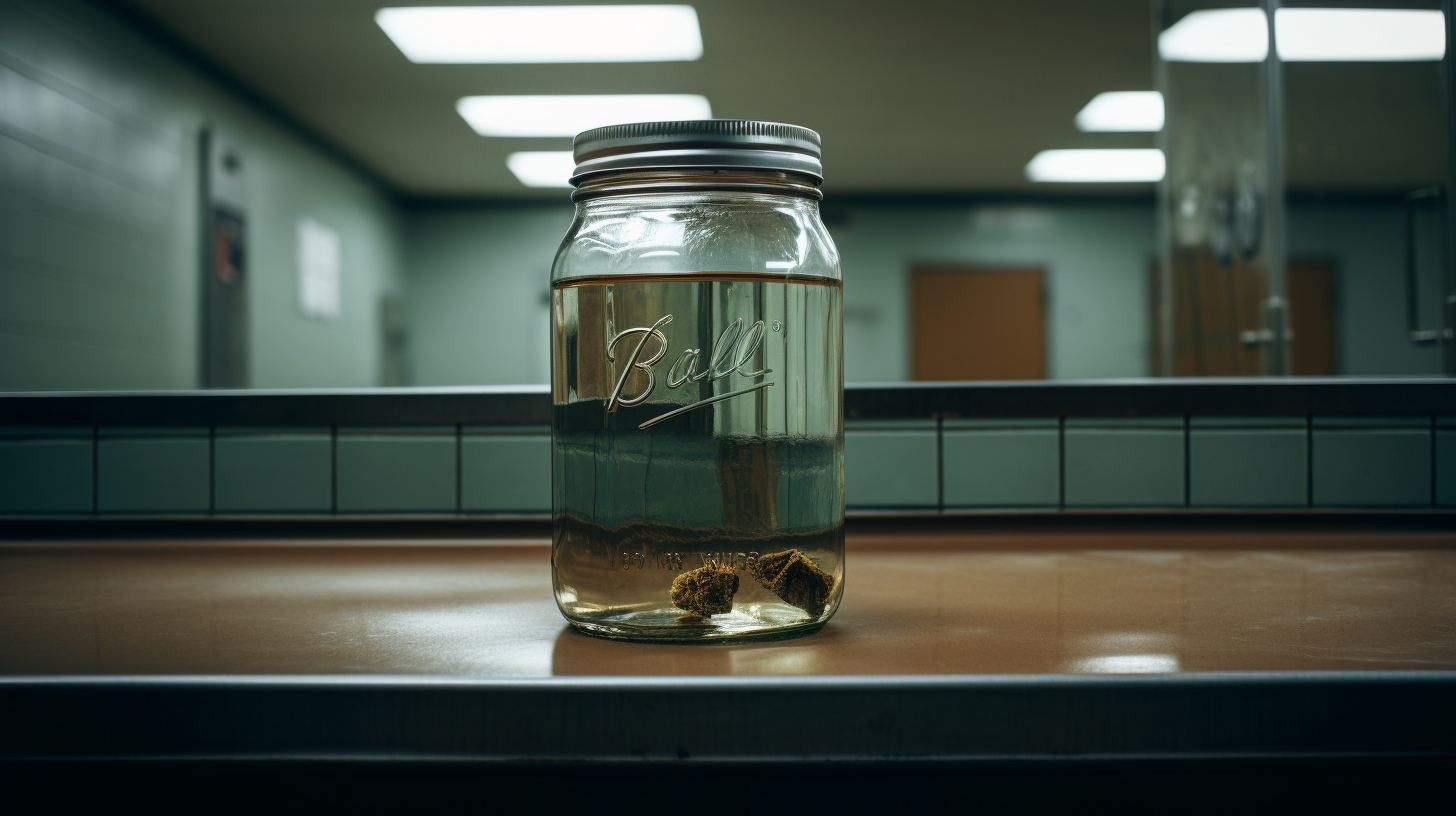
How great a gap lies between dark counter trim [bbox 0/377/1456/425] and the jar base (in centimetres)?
44

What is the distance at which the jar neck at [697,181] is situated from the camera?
1.43ft

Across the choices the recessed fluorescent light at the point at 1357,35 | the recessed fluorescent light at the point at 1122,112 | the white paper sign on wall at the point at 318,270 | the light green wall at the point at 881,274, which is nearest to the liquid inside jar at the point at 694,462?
the recessed fluorescent light at the point at 1357,35

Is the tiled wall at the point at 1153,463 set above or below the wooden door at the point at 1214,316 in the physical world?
below

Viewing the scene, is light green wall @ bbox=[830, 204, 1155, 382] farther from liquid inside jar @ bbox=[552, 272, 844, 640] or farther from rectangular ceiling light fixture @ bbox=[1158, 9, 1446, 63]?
liquid inside jar @ bbox=[552, 272, 844, 640]

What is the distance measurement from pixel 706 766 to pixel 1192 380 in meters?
0.72

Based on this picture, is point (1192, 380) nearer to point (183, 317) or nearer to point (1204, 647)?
point (1204, 647)

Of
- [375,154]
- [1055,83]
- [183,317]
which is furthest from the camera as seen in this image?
[375,154]

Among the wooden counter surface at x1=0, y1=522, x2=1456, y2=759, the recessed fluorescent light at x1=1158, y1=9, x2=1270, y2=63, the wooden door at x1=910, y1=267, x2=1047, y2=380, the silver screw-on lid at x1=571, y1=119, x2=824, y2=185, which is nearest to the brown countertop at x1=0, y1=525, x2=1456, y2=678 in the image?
the wooden counter surface at x1=0, y1=522, x2=1456, y2=759

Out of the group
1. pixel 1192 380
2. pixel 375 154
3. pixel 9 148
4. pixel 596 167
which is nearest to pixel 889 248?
pixel 375 154

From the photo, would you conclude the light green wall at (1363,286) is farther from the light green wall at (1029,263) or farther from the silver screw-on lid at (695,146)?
the silver screw-on lid at (695,146)

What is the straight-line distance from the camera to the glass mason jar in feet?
1.41

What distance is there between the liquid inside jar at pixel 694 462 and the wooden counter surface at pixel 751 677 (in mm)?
22

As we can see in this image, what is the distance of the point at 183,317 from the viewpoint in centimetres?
388

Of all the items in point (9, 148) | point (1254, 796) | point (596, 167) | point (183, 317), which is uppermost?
point (9, 148)
